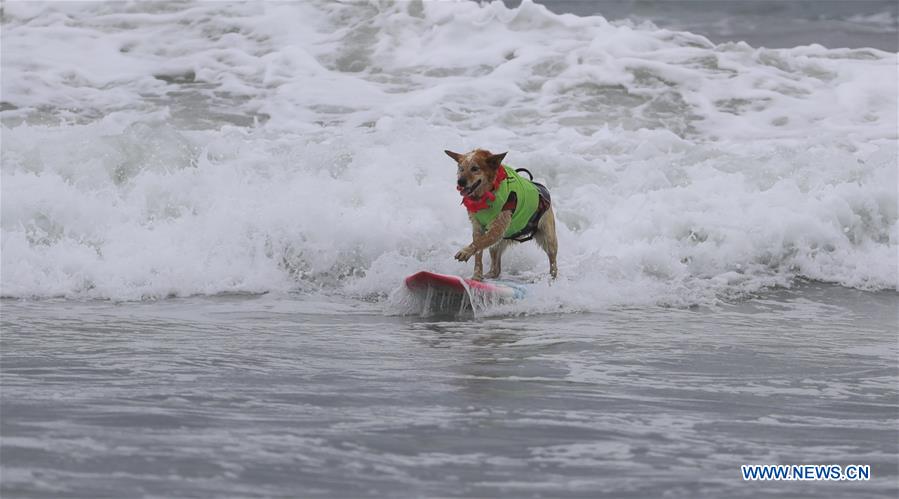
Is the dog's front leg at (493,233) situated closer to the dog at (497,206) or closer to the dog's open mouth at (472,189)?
the dog at (497,206)

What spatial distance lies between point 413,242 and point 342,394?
4810mm

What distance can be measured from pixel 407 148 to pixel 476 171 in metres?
3.51

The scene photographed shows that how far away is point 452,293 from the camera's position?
25.3ft

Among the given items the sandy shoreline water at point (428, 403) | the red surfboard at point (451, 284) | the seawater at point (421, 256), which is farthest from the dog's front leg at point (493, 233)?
the sandy shoreline water at point (428, 403)

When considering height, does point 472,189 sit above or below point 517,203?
above

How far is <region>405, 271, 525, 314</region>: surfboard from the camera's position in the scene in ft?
24.9

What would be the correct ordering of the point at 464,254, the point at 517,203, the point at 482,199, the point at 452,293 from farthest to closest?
the point at 517,203 → the point at 482,199 → the point at 452,293 → the point at 464,254

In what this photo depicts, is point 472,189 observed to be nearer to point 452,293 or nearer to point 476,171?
point 476,171

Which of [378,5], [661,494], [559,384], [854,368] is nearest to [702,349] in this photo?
[854,368]

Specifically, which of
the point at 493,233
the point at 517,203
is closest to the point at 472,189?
the point at 493,233

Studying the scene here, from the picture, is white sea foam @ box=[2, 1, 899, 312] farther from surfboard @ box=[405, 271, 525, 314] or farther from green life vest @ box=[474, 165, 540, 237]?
green life vest @ box=[474, 165, 540, 237]

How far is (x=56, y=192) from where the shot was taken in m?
9.59

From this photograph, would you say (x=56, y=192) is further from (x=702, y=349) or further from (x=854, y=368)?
(x=854, y=368)

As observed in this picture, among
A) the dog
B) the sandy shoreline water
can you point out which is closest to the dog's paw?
the dog
